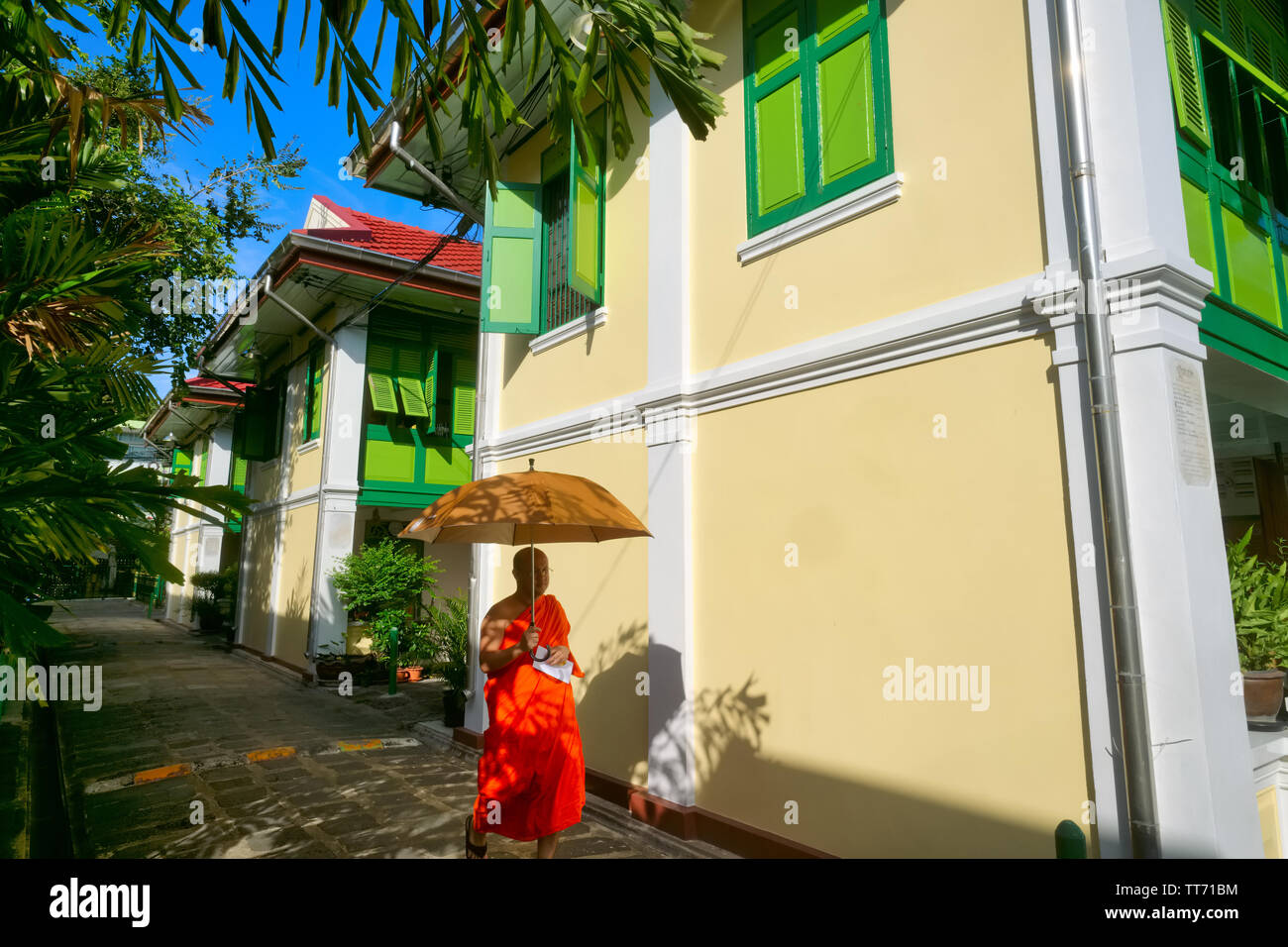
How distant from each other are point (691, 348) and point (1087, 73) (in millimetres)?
2900

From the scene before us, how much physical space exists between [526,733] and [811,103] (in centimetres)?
431

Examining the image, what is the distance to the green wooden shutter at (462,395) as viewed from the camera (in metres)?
13.7

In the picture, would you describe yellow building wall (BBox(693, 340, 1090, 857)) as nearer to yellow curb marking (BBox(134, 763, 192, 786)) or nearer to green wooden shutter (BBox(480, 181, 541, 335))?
green wooden shutter (BBox(480, 181, 541, 335))

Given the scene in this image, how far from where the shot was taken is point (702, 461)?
17.7 ft

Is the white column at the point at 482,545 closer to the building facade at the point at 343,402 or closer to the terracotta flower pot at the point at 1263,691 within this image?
the building facade at the point at 343,402

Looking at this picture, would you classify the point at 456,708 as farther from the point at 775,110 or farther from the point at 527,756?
the point at 775,110

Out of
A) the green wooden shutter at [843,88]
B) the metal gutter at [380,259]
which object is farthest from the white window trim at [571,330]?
the metal gutter at [380,259]

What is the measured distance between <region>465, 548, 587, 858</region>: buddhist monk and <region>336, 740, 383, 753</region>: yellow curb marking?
4.25m

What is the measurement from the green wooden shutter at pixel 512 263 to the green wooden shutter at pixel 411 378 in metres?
5.89

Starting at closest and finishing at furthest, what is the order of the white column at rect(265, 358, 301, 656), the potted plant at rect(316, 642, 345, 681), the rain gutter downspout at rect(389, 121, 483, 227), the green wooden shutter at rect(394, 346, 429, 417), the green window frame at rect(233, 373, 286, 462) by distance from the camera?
the rain gutter downspout at rect(389, 121, 483, 227) < the potted plant at rect(316, 642, 345, 681) < the green wooden shutter at rect(394, 346, 429, 417) < the white column at rect(265, 358, 301, 656) < the green window frame at rect(233, 373, 286, 462)

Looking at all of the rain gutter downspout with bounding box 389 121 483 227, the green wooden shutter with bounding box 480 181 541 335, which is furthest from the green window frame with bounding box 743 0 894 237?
the rain gutter downspout with bounding box 389 121 483 227

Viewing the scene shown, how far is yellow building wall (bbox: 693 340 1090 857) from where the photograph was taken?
11.3ft
